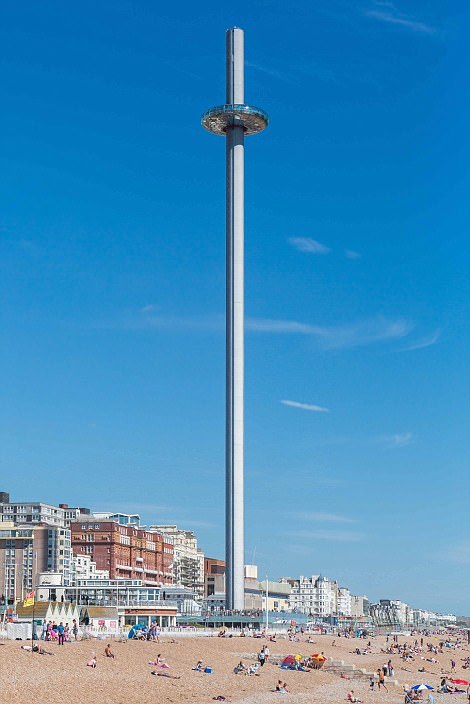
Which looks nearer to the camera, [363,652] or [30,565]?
[363,652]

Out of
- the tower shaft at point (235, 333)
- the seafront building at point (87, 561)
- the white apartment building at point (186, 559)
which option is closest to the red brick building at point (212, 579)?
the white apartment building at point (186, 559)

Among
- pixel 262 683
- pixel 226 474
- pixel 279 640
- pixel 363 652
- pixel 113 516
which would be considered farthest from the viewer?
pixel 113 516

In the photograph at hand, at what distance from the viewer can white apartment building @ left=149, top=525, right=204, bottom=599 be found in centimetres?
17325

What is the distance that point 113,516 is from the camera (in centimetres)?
15988

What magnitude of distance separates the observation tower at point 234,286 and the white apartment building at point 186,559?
53.6 metres

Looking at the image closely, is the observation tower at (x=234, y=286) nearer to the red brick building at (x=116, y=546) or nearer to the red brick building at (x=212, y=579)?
the red brick building at (x=116, y=546)

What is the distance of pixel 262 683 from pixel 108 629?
1585 centimetres

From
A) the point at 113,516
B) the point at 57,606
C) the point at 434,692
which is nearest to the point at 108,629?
the point at 57,606

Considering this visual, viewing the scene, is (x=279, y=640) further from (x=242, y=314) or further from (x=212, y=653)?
(x=242, y=314)

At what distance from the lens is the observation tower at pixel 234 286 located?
11094cm

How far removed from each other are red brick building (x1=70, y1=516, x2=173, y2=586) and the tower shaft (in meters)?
28.5

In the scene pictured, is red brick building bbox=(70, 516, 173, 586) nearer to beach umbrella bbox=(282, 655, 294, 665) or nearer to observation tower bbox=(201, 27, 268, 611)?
observation tower bbox=(201, 27, 268, 611)

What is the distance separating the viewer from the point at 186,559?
179m

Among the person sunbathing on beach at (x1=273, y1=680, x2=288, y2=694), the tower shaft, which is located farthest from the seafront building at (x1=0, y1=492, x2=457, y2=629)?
the person sunbathing on beach at (x1=273, y1=680, x2=288, y2=694)
